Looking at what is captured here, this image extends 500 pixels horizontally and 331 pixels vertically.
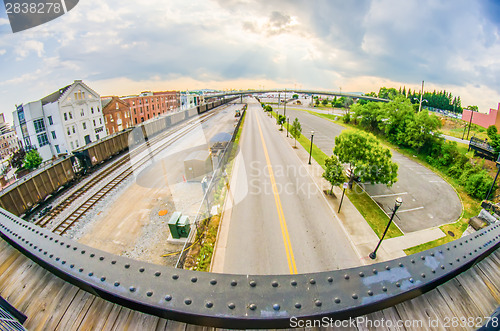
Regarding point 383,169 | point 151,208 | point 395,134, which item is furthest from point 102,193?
point 395,134

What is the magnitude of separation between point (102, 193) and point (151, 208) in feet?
18.3

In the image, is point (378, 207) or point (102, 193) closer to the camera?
point (378, 207)

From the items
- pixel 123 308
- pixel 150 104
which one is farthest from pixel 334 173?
pixel 150 104

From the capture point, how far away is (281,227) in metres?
15.0

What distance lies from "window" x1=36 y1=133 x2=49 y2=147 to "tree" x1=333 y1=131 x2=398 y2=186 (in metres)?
44.7

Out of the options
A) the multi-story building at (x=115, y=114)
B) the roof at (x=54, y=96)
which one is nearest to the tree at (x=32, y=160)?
the roof at (x=54, y=96)

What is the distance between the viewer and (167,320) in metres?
2.49

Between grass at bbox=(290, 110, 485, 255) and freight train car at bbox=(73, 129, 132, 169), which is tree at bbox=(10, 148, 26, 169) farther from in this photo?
grass at bbox=(290, 110, 485, 255)

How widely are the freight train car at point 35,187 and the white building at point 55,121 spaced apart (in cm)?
2134

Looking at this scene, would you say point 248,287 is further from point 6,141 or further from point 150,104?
point 6,141

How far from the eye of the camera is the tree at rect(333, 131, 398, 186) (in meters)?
17.1

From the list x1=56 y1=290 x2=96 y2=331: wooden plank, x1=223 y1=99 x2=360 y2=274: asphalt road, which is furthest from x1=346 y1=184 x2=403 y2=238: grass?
x1=56 y1=290 x2=96 y2=331: wooden plank

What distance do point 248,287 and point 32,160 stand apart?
43709 mm

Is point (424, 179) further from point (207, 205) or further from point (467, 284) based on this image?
point (467, 284)
